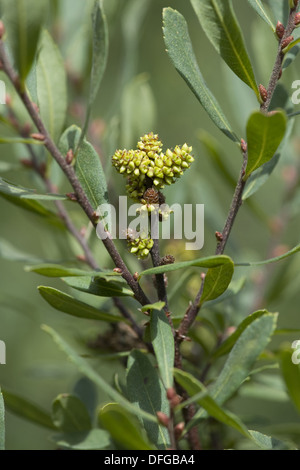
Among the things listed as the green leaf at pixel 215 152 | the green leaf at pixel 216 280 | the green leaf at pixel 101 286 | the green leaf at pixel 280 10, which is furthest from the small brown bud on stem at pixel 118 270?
the green leaf at pixel 215 152

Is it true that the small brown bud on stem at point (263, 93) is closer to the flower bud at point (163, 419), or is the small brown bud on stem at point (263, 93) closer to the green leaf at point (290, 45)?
the green leaf at point (290, 45)

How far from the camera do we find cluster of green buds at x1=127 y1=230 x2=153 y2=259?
0.80 meters

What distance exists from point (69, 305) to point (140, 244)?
0.47 feet

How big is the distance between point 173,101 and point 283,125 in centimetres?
198

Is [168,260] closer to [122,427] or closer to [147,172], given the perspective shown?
[147,172]

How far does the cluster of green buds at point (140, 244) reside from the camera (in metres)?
0.80

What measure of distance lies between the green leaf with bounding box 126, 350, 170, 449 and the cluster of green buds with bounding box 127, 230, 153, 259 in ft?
0.54

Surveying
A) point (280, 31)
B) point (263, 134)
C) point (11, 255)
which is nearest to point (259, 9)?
point (280, 31)

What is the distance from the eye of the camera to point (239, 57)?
32.1 inches

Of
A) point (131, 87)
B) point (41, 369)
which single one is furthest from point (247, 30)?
point (41, 369)

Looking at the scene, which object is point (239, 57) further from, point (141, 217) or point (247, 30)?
point (247, 30)

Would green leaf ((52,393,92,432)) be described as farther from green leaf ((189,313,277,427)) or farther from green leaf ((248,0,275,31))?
green leaf ((248,0,275,31))

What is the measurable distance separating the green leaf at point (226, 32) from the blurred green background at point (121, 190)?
318mm

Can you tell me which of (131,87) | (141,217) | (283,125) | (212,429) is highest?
(131,87)
